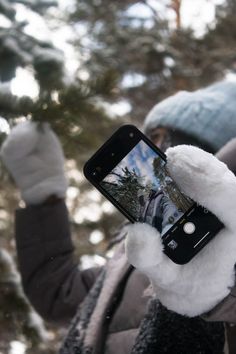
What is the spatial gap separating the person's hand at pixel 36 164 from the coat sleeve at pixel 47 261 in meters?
0.05

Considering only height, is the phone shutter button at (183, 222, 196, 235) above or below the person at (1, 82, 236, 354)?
above

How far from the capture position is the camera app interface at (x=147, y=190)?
31.3 inches

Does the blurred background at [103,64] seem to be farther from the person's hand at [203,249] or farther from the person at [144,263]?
the person's hand at [203,249]

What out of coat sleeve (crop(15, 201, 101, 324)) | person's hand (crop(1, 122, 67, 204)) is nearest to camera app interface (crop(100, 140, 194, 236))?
person's hand (crop(1, 122, 67, 204))

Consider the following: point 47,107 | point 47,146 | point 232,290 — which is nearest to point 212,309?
point 232,290

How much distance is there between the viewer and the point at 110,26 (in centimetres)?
337

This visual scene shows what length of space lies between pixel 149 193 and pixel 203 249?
0.11 m

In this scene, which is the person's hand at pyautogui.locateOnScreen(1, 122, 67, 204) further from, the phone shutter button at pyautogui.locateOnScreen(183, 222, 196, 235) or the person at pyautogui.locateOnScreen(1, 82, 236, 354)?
the phone shutter button at pyautogui.locateOnScreen(183, 222, 196, 235)

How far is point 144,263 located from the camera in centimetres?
75

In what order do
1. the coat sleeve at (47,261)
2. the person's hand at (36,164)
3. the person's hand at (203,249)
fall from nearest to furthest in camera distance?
the person's hand at (203,249)
the person's hand at (36,164)
the coat sleeve at (47,261)

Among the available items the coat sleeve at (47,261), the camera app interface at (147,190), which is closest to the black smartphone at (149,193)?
the camera app interface at (147,190)

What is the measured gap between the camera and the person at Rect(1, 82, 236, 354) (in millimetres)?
751

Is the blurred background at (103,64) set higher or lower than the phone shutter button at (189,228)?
lower

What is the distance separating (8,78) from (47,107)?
0.85 feet
